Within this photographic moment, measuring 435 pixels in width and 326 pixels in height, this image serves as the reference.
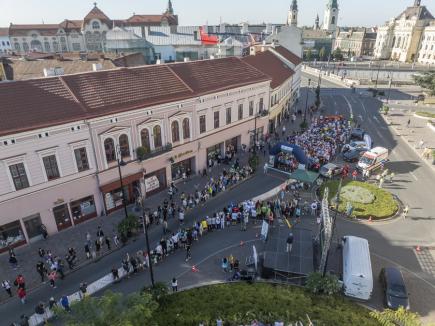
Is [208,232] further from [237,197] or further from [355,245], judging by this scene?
[355,245]

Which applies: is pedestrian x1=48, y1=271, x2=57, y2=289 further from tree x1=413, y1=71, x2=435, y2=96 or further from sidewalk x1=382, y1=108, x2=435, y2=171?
tree x1=413, y1=71, x2=435, y2=96

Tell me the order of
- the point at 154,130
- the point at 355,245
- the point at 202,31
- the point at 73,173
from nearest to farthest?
1. the point at 355,245
2. the point at 73,173
3. the point at 154,130
4. the point at 202,31

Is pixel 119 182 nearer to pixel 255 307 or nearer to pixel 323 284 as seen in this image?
pixel 255 307

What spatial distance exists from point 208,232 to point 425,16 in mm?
130753

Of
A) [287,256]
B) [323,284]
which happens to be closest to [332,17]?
[287,256]

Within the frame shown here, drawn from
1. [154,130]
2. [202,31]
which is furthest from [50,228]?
[202,31]

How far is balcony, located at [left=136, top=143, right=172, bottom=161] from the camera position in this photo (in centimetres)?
2656

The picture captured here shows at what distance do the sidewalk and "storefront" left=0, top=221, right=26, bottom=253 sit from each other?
38.6 metres

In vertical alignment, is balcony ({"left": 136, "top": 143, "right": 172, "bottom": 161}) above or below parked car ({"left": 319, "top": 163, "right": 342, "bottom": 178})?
above

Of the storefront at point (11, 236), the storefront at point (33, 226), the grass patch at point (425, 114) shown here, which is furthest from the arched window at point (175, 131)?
the grass patch at point (425, 114)

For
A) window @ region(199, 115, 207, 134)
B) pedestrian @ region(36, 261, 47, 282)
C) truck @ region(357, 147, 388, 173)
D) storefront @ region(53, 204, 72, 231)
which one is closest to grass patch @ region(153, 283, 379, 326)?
pedestrian @ region(36, 261, 47, 282)

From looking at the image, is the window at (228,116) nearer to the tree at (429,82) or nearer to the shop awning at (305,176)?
the shop awning at (305,176)

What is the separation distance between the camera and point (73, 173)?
→ 2375cm

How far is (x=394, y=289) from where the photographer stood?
17547 mm
